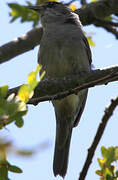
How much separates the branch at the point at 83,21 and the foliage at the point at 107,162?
255 centimetres

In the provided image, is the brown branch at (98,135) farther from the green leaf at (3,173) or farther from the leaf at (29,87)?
the leaf at (29,87)

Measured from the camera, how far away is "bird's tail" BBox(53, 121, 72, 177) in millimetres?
4541

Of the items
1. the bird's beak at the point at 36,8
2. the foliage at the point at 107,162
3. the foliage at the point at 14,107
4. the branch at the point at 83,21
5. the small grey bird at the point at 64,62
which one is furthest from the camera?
the bird's beak at the point at 36,8

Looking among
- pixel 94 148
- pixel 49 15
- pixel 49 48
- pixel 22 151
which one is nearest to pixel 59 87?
pixel 94 148

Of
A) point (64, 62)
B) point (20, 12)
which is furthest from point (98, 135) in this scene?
point (20, 12)

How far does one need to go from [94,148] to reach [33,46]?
2.74 meters

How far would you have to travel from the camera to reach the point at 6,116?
76.6 inches

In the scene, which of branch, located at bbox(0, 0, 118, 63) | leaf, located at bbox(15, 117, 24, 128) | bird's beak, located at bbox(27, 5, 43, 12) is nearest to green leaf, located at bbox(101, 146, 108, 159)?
leaf, located at bbox(15, 117, 24, 128)

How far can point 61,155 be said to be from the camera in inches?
192

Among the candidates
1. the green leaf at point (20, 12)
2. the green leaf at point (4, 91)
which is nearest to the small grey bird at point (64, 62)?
the green leaf at point (20, 12)

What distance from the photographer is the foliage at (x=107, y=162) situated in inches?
97.4

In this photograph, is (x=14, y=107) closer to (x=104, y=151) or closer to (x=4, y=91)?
(x=4, y=91)

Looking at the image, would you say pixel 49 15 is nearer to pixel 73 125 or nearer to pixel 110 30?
pixel 110 30

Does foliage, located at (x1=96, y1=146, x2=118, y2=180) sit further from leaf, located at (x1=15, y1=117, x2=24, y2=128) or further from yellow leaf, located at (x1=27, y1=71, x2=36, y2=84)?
yellow leaf, located at (x1=27, y1=71, x2=36, y2=84)
